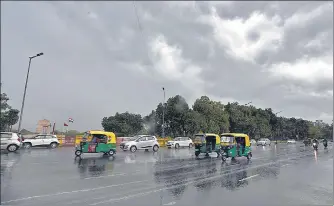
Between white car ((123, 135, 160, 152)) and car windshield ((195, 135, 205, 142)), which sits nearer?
car windshield ((195, 135, 205, 142))

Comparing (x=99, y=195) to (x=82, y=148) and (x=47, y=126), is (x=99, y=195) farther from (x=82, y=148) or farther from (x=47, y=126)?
(x=82, y=148)

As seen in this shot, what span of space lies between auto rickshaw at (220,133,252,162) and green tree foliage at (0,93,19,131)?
1853 centimetres

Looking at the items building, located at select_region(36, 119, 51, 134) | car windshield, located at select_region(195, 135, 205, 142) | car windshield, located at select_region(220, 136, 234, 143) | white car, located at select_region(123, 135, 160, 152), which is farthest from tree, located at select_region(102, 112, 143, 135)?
white car, located at select_region(123, 135, 160, 152)

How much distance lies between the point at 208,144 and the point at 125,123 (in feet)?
63.1

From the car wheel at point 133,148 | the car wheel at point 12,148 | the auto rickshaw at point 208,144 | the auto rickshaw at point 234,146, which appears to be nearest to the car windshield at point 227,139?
the auto rickshaw at point 234,146

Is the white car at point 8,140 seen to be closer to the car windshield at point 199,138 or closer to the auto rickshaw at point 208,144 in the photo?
the car windshield at point 199,138

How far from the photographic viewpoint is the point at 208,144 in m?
24.5

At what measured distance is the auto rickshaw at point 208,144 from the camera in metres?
23.8

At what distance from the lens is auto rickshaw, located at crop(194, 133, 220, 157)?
78.1ft

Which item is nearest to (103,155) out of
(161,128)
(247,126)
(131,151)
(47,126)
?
(131,151)

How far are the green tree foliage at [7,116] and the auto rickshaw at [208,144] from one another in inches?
818

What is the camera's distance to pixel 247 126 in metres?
56.5

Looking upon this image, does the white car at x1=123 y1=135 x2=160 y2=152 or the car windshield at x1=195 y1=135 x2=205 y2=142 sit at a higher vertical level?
the car windshield at x1=195 y1=135 x2=205 y2=142

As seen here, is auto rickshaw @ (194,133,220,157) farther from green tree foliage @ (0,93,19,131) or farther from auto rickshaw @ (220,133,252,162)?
green tree foliage @ (0,93,19,131)
